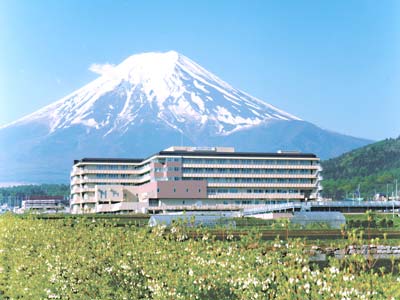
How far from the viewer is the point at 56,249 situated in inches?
807

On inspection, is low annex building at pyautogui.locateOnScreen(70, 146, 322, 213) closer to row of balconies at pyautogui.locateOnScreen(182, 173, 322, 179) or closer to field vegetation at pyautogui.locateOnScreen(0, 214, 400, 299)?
row of balconies at pyautogui.locateOnScreen(182, 173, 322, 179)

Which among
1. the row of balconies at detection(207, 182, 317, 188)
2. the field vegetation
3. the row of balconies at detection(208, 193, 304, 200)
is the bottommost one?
the field vegetation

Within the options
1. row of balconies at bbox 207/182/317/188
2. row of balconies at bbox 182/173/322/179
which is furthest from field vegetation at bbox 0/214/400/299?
row of balconies at bbox 207/182/317/188

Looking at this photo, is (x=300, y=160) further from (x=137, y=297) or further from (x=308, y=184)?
(x=137, y=297)

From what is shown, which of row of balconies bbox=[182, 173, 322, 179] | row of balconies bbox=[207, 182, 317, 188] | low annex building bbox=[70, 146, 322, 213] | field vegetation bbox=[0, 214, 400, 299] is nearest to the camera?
field vegetation bbox=[0, 214, 400, 299]

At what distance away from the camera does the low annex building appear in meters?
131

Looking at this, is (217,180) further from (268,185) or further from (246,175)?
(268,185)

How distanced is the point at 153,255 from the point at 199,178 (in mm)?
119097

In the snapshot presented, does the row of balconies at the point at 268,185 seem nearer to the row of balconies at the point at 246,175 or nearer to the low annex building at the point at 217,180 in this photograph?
the low annex building at the point at 217,180

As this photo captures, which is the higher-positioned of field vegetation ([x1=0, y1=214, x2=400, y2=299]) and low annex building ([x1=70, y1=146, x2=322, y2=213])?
low annex building ([x1=70, y1=146, x2=322, y2=213])

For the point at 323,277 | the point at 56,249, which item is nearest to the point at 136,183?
the point at 56,249

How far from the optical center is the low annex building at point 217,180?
131 meters

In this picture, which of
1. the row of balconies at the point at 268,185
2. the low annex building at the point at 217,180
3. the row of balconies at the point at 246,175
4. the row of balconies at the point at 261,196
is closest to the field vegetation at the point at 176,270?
the low annex building at the point at 217,180

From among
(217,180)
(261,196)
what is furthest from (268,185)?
(217,180)
